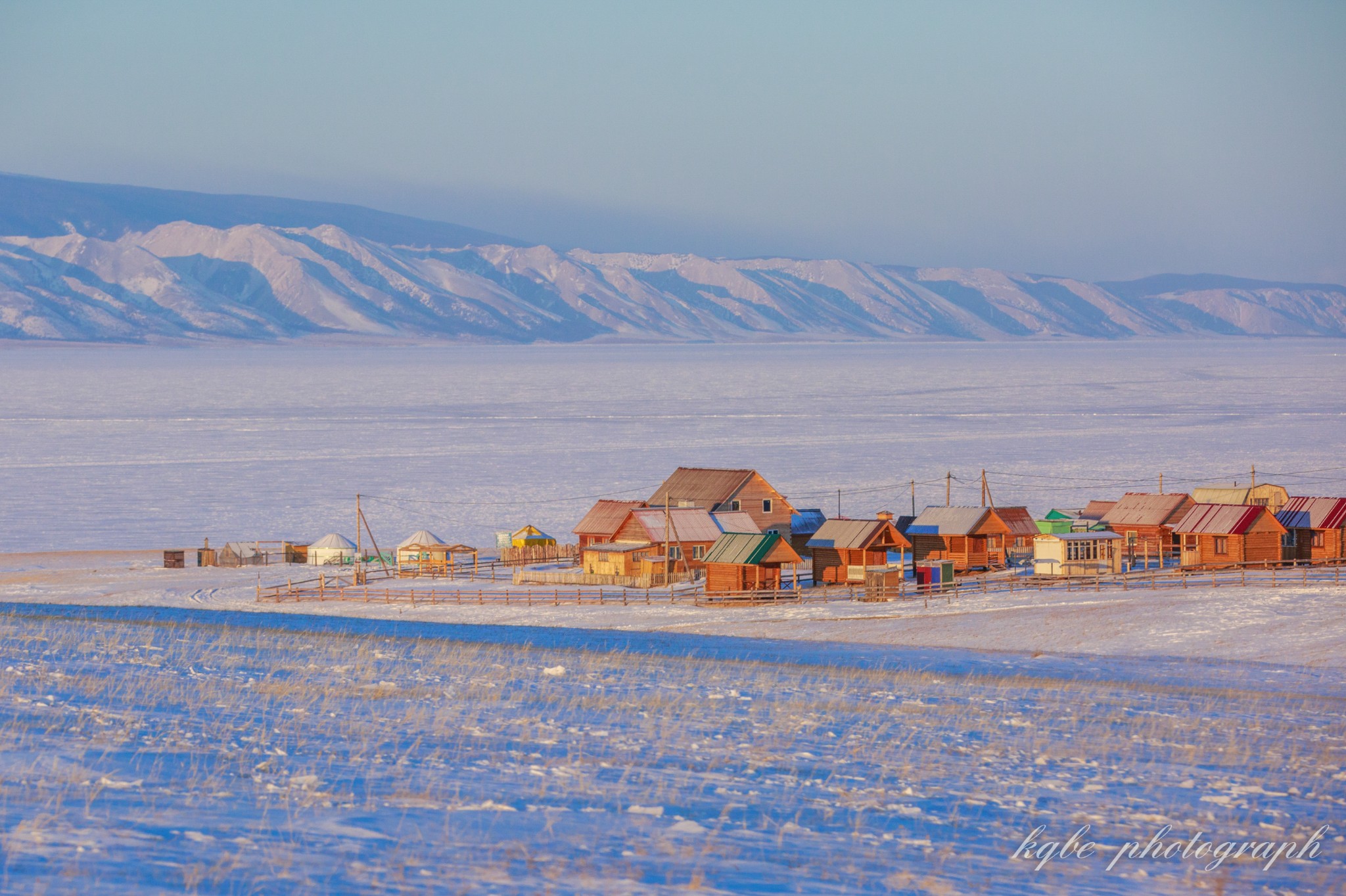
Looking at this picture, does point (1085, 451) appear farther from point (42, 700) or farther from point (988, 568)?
point (42, 700)

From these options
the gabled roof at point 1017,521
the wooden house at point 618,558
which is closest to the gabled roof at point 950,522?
the gabled roof at point 1017,521

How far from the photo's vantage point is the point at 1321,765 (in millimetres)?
21266

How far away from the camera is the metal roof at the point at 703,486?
194ft

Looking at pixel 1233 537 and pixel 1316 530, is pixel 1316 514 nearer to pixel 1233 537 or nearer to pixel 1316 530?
pixel 1316 530

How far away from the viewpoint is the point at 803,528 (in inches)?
2315

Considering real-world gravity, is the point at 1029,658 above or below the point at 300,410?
below

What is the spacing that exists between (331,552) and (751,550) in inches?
764

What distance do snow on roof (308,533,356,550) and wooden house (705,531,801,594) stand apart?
56.5ft

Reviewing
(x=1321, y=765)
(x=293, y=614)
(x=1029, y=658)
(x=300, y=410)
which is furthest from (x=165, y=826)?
(x=300, y=410)

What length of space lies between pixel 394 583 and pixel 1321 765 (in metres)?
37.9

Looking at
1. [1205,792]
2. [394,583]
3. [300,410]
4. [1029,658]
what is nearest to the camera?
[1205,792]

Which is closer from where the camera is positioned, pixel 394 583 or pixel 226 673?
pixel 226 673

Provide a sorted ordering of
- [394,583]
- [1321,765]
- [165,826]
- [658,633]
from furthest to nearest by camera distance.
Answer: [394,583] → [658,633] → [1321,765] → [165,826]

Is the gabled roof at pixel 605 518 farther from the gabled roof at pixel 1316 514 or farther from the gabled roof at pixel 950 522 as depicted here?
the gabled roof at pixel 1316 514
